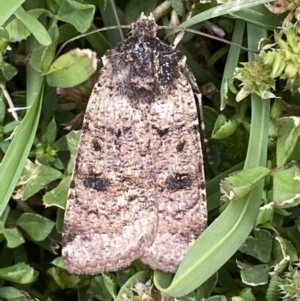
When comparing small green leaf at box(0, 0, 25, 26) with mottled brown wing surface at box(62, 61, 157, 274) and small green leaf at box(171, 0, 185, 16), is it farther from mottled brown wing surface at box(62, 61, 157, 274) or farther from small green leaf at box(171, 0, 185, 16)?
small green leaf at box(171, 0, 185, 16)

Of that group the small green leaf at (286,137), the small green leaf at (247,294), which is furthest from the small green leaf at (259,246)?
the small green leaf at (286,137)

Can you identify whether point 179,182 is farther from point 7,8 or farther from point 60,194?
point 7,8

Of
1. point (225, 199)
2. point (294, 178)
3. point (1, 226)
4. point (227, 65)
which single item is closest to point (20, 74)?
point (1, 226)

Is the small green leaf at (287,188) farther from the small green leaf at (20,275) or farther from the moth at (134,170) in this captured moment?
the small green leaf at (20,275)

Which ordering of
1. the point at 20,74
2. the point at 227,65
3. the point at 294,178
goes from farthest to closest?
the point at 20,74 < the point at 227,65 < the point at 294,178

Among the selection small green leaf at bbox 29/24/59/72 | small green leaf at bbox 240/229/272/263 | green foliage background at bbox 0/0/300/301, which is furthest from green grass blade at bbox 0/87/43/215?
small green leaf at bbox 240/229/272/263

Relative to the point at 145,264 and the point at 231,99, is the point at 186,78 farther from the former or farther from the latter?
the point at 145,264
